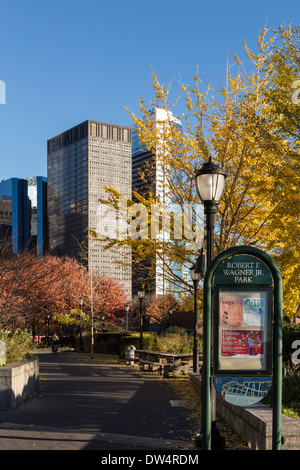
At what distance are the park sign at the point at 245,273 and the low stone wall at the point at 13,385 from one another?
23.5 feet

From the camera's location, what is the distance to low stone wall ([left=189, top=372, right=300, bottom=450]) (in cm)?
689

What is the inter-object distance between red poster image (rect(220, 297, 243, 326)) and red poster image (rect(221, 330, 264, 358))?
117 millimetres

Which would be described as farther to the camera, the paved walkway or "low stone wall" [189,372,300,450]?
the paved walkway

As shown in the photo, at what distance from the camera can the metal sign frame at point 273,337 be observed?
5.98 metres

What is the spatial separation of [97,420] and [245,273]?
18.3 feet

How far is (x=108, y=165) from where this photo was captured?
511 ft

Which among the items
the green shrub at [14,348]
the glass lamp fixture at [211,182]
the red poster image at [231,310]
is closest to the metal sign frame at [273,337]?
the red poster image at [231,310]

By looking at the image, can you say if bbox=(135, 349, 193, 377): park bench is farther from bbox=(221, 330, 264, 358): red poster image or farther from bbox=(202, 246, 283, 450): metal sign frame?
bbox=(221, 330, 264, 358): red poster image

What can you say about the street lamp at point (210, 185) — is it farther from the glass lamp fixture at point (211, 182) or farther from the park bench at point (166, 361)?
the park bench at point (166, 361)

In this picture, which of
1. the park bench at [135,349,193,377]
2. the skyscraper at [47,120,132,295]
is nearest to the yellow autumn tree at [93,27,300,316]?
the park bench at [135,349,193,377]

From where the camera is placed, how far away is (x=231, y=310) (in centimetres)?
618

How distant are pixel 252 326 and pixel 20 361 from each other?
9526 millimetres

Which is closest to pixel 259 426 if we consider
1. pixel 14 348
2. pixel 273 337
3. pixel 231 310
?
pixel 273 337
